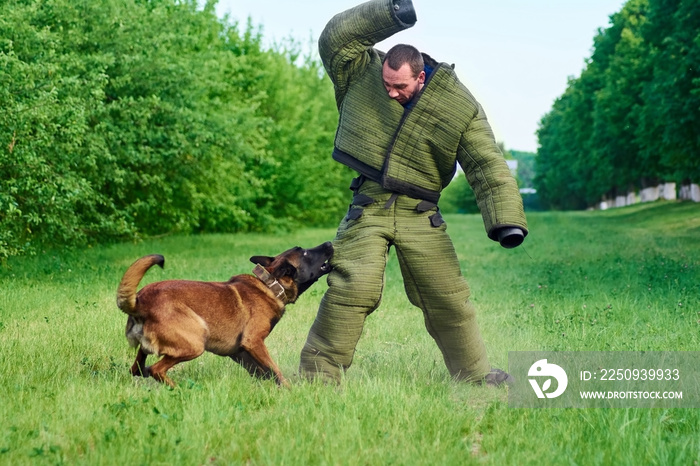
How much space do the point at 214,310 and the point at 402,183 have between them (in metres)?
1.56

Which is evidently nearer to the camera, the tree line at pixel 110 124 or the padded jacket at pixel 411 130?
the padded jacket at pixel 411 130

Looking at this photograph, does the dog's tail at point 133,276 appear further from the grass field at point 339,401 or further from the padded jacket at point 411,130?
the padded jacket at point 411,130

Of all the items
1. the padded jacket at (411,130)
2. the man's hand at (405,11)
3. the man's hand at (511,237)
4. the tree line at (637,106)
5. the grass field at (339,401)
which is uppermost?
the tree line at (637,106)

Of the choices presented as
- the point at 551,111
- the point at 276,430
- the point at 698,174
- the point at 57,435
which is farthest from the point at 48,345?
the point at 551,111

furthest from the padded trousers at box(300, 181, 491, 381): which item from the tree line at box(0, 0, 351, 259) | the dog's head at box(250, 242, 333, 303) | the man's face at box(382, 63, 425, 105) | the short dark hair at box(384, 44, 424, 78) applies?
the tree line at box(0, 0, 351, 259)

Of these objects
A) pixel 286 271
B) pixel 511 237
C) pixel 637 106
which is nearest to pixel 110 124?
pixel 286 271

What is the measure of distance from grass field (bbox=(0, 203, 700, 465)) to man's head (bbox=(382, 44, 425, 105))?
1938 millimetres

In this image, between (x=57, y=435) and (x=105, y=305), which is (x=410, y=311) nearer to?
(x=105, y=305)

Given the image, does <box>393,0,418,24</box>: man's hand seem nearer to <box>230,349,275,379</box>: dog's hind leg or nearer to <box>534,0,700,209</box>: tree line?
<box>230,349,275,379</box>: dog's hind leg

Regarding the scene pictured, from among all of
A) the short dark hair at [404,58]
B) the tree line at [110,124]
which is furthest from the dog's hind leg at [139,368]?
the tree line at [110,124]

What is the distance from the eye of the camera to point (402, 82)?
5.40 metres

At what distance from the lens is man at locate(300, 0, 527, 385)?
5.50 metres

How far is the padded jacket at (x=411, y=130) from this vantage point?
5.46 m

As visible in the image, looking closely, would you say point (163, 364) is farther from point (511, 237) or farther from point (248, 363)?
point (511, 237)
